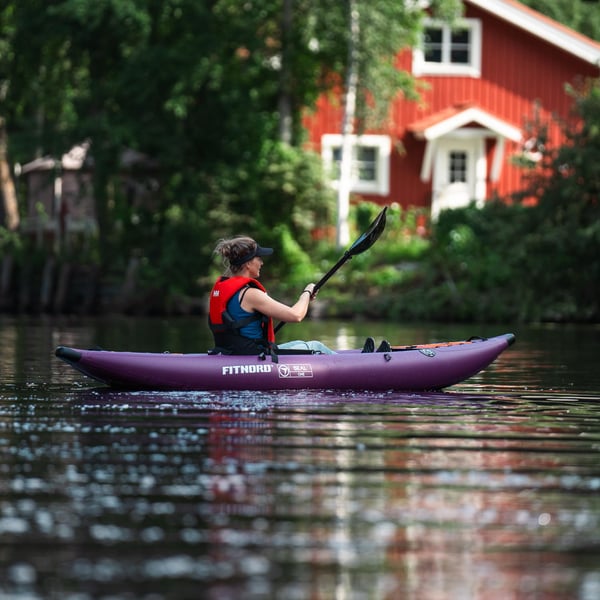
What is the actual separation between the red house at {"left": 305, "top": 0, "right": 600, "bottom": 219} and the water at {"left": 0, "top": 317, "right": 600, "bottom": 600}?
2723cm

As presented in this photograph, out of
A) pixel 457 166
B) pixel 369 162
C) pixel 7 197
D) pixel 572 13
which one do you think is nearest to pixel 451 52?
pixel 457 166

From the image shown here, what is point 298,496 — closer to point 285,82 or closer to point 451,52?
point 285,82

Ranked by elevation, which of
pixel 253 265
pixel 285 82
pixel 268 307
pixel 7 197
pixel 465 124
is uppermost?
pixel 285 82

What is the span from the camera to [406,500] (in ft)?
22.5

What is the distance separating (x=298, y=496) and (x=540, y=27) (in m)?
34.4

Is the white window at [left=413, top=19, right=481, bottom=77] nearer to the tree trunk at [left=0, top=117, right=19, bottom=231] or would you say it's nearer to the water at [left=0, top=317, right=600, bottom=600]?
the tree trunk at [left=0, top=117, right=19, bottom=231]

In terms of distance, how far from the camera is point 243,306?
1222 cm

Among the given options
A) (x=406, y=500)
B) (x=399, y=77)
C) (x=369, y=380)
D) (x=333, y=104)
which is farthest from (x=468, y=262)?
(x=406, y=500)

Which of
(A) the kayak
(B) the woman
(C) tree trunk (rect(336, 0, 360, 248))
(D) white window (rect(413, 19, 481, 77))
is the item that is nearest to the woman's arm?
(B) the woman

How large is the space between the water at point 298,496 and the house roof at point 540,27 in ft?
94.1

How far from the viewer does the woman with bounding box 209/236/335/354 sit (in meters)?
12.2

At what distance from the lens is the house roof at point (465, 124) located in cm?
3856

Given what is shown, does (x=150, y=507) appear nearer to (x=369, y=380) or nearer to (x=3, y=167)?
(x=369, y=380)

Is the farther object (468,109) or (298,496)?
(468,109)
